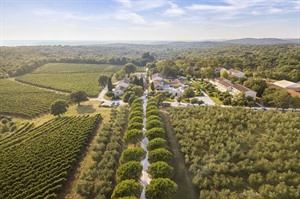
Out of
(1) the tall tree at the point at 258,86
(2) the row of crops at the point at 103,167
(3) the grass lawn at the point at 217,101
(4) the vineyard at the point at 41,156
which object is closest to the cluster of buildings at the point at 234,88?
(1) the tall tree at the point at 258,86

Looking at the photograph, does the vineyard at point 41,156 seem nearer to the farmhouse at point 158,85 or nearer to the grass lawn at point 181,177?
the grass lawn at point 181,177

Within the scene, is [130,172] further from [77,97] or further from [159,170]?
[77,97]

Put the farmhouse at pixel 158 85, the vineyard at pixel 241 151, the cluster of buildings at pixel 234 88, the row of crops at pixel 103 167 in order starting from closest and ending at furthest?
1. the vineyard at pixel 241 151
2. the row of crops at pixel 103 167
3. the cluster of buildings at pixel 234 88
4. the farmhouse at pixel 158 85

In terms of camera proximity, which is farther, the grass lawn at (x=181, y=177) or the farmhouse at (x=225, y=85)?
the farmhouse at (x=225, y=85)

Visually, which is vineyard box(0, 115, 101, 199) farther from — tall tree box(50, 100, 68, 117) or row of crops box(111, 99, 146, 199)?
row of crops box(111, 99, 146, 199)

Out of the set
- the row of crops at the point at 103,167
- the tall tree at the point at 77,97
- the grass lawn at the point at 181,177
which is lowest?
the grass lawn at the point at 181,177
